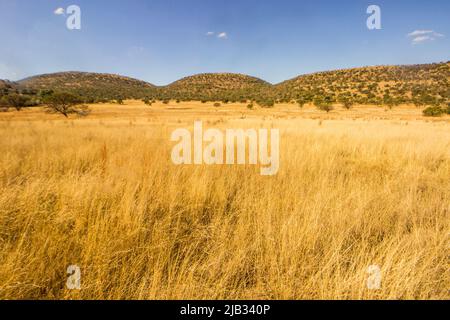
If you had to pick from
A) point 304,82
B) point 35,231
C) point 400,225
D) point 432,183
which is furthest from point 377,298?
point 304,82

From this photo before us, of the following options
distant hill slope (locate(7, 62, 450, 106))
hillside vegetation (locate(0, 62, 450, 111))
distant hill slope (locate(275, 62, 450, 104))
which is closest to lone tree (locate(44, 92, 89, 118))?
hillside vegetation (locate(0, 62, 450, 111))

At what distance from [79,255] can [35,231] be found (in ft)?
1.86

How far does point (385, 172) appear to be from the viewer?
459 centimetres

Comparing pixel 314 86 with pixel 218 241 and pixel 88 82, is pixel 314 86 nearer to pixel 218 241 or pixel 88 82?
pixel 218 241

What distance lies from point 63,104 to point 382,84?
66.7m

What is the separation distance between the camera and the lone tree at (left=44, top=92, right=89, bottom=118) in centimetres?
2780

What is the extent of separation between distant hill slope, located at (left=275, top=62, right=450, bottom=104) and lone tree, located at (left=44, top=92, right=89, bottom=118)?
42.4 metres

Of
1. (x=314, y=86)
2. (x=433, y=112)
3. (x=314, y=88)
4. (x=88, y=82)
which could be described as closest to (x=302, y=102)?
(x=433, y=112)

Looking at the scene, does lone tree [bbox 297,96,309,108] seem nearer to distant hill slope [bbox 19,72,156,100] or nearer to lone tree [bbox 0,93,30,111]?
distant hill slope [bbox 19,72,156,100]

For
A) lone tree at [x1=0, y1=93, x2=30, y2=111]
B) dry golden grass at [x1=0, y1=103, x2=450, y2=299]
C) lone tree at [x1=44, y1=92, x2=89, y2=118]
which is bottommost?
dry golden grass at [x1=0, y1=103, x2=450, y2=299]

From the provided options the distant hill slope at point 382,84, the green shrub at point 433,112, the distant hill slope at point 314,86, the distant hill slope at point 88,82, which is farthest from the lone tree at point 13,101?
the green shrub at point 433,112

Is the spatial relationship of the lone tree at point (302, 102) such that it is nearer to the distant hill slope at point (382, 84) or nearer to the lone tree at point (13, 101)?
the distant hill slope at point (382, 84)

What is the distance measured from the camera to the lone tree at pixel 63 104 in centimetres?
2780

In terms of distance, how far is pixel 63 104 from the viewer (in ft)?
91.7
